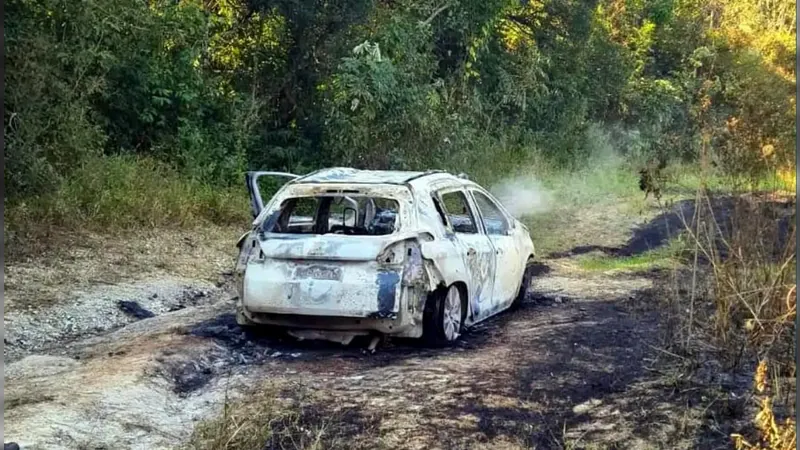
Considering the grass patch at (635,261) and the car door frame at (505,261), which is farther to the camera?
the grass patch at (635,261)

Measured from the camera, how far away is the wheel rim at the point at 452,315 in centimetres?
857

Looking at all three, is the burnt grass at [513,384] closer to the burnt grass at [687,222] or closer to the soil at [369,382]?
the soil at [369,382]

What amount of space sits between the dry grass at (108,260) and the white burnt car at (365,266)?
2743 millimetres

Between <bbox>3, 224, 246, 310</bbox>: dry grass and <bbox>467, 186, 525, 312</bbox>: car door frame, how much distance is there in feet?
13.4

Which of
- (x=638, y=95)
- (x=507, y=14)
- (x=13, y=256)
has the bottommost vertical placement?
(x=13, y=256)

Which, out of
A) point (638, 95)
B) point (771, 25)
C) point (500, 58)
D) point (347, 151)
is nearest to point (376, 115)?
point (347, 151)

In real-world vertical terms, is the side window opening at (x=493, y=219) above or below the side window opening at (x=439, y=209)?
below

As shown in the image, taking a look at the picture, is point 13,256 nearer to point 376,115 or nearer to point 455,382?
point 455,382

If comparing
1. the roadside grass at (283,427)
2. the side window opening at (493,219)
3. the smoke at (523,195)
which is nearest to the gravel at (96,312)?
the roadside grass at (283,427)

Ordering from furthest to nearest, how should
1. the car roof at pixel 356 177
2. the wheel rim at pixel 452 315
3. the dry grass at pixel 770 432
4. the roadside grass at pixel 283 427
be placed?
the car roof at pixel 356 177 → the wheel rim at pixel 452 315 → the roadside grass at pixel 283 427 → the dry grass at pixel 770 432

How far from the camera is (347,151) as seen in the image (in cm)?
1753

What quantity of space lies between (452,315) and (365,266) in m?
1.06

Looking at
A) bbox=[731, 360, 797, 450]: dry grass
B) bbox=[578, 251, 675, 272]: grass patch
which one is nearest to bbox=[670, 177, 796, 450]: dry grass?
bbox=[731, 360, 797, 450]: dry grass

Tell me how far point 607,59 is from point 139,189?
649 inches
